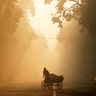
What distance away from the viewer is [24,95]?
70.9 feet

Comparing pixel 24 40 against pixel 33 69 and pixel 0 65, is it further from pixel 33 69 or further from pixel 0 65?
pixel 33 69

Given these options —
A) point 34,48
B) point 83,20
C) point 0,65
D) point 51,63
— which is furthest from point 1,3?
point 51,63

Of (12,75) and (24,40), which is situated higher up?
(24,40)

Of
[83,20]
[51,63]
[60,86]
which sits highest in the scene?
[51,63]

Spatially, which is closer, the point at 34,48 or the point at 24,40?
the point at 24,40

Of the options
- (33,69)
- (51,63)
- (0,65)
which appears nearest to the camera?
(0,65)

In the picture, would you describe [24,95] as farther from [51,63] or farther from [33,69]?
[51,63]

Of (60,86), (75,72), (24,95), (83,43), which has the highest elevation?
(75,72)

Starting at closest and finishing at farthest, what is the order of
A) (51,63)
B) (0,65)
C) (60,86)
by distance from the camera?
1. (60,86)
2. (0,65)
3. (51,63)

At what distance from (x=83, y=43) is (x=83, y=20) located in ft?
81.0

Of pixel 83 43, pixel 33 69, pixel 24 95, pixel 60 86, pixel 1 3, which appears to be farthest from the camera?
pixel 33 69

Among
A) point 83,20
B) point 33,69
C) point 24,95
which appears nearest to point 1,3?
point 83,20

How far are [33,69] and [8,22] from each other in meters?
45.7

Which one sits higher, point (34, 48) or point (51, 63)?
point (51, 63)
